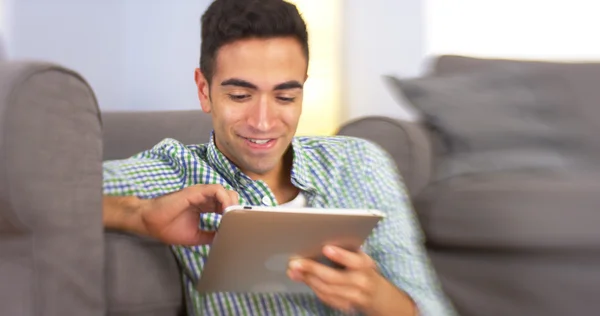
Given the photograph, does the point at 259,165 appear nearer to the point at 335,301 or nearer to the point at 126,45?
the point at 335,301

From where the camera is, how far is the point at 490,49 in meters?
2.65

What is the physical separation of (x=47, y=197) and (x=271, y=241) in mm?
282

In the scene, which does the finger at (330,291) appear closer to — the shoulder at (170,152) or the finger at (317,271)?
the finger at (317,271)

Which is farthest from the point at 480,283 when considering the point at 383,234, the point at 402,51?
the point at 402,51

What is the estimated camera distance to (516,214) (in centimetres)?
148

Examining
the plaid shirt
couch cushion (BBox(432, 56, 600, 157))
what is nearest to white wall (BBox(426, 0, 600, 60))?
couch cushion (BBox(432, 56, 600, 157))

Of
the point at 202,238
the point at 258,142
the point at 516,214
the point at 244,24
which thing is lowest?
the point at 516,214

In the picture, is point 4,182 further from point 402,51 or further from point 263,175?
point 402,51

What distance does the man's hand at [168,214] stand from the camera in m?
0.98

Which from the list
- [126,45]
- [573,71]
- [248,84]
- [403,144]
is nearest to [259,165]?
[248,84]

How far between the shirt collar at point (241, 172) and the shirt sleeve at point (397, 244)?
101mm

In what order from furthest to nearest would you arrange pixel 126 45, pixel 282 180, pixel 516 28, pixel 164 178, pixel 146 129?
pixel 516 28 → pixel 126 45 → pixel 146 129 → pixel 282 180 → pixel 164 178

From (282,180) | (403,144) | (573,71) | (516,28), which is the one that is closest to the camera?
(282,180)

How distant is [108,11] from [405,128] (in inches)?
47.3
